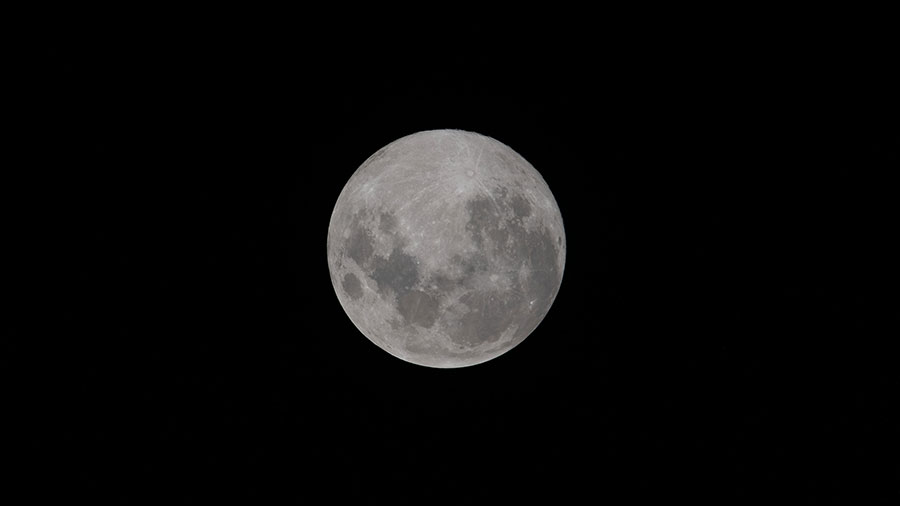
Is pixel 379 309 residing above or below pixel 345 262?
below

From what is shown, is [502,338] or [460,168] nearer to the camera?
[460,168]

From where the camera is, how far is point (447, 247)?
4434 millimetres

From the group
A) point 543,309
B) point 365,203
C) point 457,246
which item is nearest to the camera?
point 457,246

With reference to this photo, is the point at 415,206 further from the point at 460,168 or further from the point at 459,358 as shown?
the point at 459,358

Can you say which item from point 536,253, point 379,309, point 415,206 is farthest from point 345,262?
point 536,253

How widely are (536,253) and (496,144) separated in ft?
3.21

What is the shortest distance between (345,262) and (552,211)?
163cm

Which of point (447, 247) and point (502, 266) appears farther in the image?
point (502, 266)

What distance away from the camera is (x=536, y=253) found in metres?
4.71

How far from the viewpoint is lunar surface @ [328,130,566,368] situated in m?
4.47

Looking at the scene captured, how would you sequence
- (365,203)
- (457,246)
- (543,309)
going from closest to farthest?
(457,246) → (365,203) → (543,309)

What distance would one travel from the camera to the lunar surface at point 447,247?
4.47 m

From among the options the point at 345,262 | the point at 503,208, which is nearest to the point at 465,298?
the point at 503,208

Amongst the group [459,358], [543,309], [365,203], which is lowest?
[459,358]
